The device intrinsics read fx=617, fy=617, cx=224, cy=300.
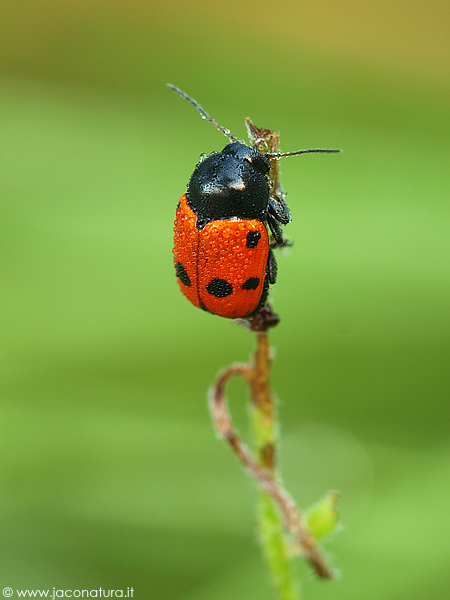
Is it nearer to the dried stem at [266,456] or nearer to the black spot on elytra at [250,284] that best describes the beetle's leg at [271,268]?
the black spot on elytra at [250,284]

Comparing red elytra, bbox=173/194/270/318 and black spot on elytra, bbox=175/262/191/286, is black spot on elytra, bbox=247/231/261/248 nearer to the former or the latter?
red elytra, bbox=173/194/270/318

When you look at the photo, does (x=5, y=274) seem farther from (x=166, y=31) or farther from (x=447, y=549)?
(x=166, y=31)

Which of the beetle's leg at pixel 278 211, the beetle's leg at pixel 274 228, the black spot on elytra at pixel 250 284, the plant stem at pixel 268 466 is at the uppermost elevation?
the beetle's leg at pixel 278 211

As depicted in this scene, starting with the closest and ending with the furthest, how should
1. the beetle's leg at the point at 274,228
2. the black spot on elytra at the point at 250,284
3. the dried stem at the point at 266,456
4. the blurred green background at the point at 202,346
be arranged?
the dried stem at the point at 266,456, the black spot on elytra at the point at 250,284, the beetle's leg at the point at 274,228, the blurred green background at the point at 202,346

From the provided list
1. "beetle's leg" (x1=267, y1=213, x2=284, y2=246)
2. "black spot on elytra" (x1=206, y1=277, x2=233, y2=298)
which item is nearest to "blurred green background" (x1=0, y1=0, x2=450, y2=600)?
"beetle's leg" (x1=267, y1=213, x2=284, y2=246)

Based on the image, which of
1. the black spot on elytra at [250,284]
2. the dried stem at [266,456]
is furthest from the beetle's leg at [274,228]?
the dried stem at [266,456]

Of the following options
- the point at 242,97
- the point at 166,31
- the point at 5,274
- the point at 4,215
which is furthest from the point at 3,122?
the point at 166,31

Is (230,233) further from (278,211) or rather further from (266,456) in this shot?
(266,456)
